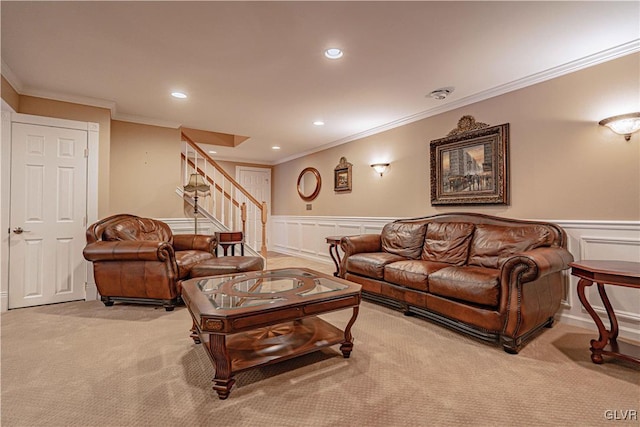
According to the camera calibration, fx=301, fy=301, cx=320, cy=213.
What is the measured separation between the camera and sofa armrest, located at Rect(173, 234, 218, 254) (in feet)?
12.8

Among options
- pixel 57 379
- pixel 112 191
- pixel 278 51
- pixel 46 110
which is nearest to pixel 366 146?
pixel 278 51

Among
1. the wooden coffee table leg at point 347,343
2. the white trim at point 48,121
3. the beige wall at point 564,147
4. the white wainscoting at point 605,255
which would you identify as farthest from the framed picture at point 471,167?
the white trim at point 48,121

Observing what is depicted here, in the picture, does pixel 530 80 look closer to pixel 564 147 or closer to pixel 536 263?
pixel 564 147

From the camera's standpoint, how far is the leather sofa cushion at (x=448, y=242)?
3.18 m

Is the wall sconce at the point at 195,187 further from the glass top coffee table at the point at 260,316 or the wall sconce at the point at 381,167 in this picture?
the wall sconce at the point at 381,167

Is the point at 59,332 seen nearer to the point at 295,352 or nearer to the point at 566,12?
the point at 295,352

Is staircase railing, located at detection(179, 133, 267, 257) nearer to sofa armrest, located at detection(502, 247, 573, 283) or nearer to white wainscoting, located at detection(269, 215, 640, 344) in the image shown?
sofa armrest, located at detection(502, 247, 573, 283)

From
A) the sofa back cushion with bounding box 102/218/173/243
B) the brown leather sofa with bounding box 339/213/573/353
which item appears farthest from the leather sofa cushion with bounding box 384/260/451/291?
the sofa back cushion with bounding box 102/218/173/243

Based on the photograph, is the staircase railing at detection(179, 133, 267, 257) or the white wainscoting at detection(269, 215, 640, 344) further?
the staircase railing at detection(179, 133, 267, 257)

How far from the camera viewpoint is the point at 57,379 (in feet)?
6.02

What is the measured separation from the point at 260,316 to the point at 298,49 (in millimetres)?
Result: 2063

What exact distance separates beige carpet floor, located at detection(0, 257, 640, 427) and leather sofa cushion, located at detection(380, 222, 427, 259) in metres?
1.19

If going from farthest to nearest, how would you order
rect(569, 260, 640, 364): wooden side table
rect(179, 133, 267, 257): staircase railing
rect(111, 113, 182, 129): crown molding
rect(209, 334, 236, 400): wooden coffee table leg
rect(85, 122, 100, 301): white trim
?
rect(179, 133, 267, 257): staircase railing
rect(111, 113, 182, 129): crown molding
rect(85, 122, 100, 301): white trim
rect(569, 260, 640, 364): wooden side table
rect(209, 334, 236, 400): wooden coffee table leg

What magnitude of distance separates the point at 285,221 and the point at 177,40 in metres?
5.16
